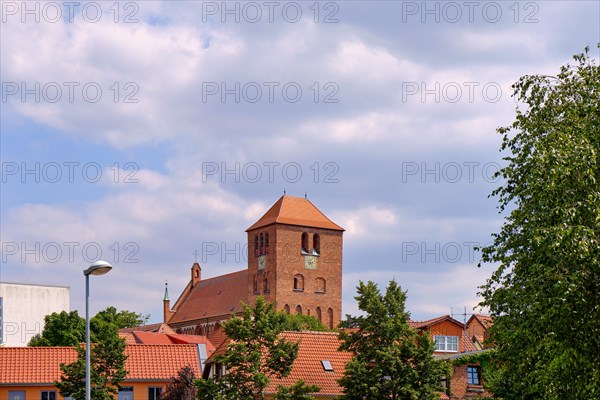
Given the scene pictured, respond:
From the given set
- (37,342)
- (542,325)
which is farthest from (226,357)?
(37,342)

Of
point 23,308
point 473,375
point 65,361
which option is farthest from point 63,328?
point 473,375

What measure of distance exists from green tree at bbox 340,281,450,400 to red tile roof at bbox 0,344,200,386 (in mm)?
17375

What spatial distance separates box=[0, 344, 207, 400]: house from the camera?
6066 centimetres

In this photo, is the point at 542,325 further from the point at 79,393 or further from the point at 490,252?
the point at 79,393

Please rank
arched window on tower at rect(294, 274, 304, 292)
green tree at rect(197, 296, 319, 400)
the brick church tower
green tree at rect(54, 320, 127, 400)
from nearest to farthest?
green tree at rect(197, 296, 319, 400) < green tree at rect(54, 320, 127, 400) < the brick church tower < arched window on tower at rect(294, 274, 304, 292)

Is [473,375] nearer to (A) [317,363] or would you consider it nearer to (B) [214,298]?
(A) [317,363]

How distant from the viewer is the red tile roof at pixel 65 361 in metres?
61.1

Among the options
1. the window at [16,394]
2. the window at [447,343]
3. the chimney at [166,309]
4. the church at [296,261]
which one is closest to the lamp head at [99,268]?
the window at [16,394]

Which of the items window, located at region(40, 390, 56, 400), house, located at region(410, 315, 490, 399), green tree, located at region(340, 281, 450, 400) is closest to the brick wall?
house, located at region(410, 315, 490, 399)

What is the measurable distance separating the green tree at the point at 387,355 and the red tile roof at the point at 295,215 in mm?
90863

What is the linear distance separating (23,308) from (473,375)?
179ft

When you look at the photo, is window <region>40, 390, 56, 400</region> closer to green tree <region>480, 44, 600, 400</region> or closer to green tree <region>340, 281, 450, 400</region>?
green tree <region>340, 281, 450, 400</region>

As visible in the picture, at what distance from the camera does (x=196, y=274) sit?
589 feet

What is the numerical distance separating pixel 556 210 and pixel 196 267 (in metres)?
156
